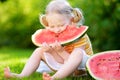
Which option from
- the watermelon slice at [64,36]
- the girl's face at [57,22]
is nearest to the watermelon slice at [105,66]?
the watermelon slice at [64,36]

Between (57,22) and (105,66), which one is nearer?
(105,66)

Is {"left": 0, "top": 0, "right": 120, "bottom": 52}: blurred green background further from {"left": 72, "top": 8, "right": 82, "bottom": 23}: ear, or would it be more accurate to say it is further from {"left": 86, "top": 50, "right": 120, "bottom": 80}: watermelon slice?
{"left": 86, "top": 50, "right": 120, "bottom": 80}: watermelon slice

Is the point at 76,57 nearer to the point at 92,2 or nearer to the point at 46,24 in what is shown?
the point at 46,24

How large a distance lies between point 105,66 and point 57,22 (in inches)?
25.9

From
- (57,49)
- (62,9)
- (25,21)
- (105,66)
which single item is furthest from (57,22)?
(25,21)

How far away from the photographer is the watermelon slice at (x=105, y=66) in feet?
14.4

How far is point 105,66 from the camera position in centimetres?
448

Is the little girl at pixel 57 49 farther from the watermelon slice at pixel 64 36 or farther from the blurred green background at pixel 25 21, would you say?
the blurred green background at pixel 25 21

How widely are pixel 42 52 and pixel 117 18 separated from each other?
4.97 meters

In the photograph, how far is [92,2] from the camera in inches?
382

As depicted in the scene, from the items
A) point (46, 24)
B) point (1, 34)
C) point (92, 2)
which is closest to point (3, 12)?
point (1, 34)

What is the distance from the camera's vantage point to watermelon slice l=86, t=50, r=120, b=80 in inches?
173

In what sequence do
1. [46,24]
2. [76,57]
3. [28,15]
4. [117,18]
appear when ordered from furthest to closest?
[28,15] → [117,18] → [46,24] → [76,57]

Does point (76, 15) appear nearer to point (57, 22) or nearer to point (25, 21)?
point (57, 22)
